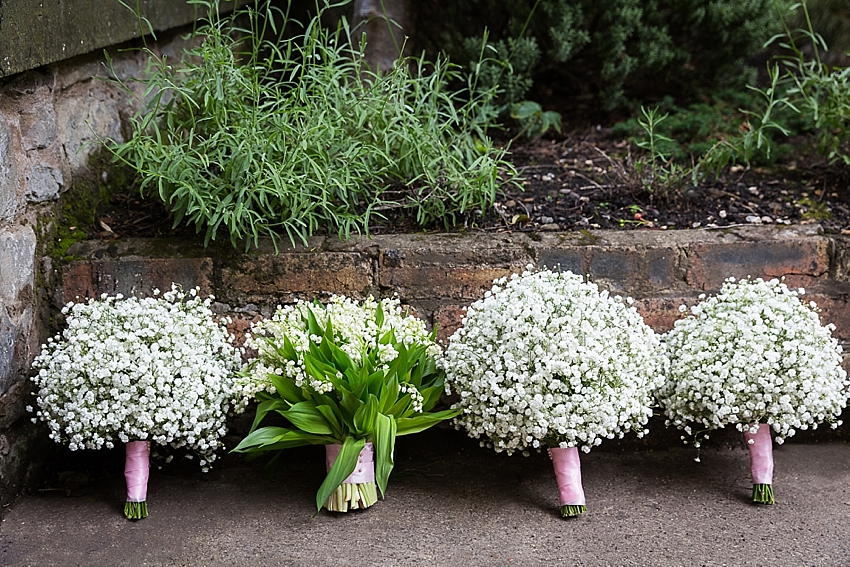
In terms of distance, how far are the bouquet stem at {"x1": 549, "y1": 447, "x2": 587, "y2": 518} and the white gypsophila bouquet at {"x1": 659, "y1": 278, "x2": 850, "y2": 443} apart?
38cm

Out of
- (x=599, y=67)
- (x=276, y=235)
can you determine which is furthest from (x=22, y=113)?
(x=599, y=67)

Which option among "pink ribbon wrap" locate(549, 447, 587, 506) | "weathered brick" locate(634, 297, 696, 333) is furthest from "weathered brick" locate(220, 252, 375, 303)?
"weathered brick" locate(634, 297, 696, 333)

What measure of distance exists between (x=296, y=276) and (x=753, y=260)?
161 centimetres

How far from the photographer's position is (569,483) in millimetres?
2373

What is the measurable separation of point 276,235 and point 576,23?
1986mm

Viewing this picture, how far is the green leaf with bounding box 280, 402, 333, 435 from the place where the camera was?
230cm

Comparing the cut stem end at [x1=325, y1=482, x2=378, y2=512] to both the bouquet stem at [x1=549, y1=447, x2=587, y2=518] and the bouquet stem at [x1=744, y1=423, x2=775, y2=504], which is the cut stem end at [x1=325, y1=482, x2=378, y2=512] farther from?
the bouquet stem at [x1=744, y1=423, x2=775, y2=504]

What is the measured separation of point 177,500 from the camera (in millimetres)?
2492

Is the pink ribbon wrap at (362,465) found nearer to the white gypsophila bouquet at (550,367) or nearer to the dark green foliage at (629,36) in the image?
the white gypsophila bouquet at (550,367)

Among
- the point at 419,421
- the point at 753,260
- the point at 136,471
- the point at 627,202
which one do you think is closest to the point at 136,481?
the point at 136,471

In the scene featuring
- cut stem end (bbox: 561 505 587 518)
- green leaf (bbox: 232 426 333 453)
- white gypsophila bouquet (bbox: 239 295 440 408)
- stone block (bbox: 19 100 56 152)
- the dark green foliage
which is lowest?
cut stem end (bbox: 561 505 587 518)

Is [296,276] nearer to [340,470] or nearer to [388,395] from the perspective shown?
[388,395]

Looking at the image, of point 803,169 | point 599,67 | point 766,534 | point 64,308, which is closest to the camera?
point 766,534

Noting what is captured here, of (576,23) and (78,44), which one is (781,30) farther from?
(78,44)
